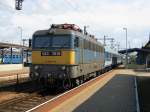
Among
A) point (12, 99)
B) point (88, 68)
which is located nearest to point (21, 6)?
point (88, 68)

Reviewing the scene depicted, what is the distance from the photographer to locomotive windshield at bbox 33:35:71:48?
19.3 meters

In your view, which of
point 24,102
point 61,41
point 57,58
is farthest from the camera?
point 61,41

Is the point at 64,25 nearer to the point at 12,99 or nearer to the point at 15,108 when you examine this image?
the point at 12,99

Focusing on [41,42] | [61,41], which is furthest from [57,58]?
[41,42]

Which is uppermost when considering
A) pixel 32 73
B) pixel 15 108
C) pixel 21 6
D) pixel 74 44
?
pixel 21 6

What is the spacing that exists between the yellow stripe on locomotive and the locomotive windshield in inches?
15.2

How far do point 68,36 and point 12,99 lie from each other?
16.2 feet

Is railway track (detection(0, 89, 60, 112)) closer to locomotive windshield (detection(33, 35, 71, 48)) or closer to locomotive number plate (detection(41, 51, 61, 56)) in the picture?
locomotive number plate (detection(41, 51, 61, 56))

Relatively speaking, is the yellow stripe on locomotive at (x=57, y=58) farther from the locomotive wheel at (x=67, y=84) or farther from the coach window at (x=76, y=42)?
the locomotive wheel at (x=67, y=84)

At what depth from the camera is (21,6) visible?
147 ft

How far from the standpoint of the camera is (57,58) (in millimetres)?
19062

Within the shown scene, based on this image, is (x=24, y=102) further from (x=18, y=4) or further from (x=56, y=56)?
(x=18, y=4)

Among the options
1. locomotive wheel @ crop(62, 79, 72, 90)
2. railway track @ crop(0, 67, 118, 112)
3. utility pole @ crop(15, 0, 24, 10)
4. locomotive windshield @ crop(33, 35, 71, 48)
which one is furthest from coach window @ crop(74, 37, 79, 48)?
utility pole @ crop(15, 0, 24, 10)

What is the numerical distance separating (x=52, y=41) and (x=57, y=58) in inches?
43.4
